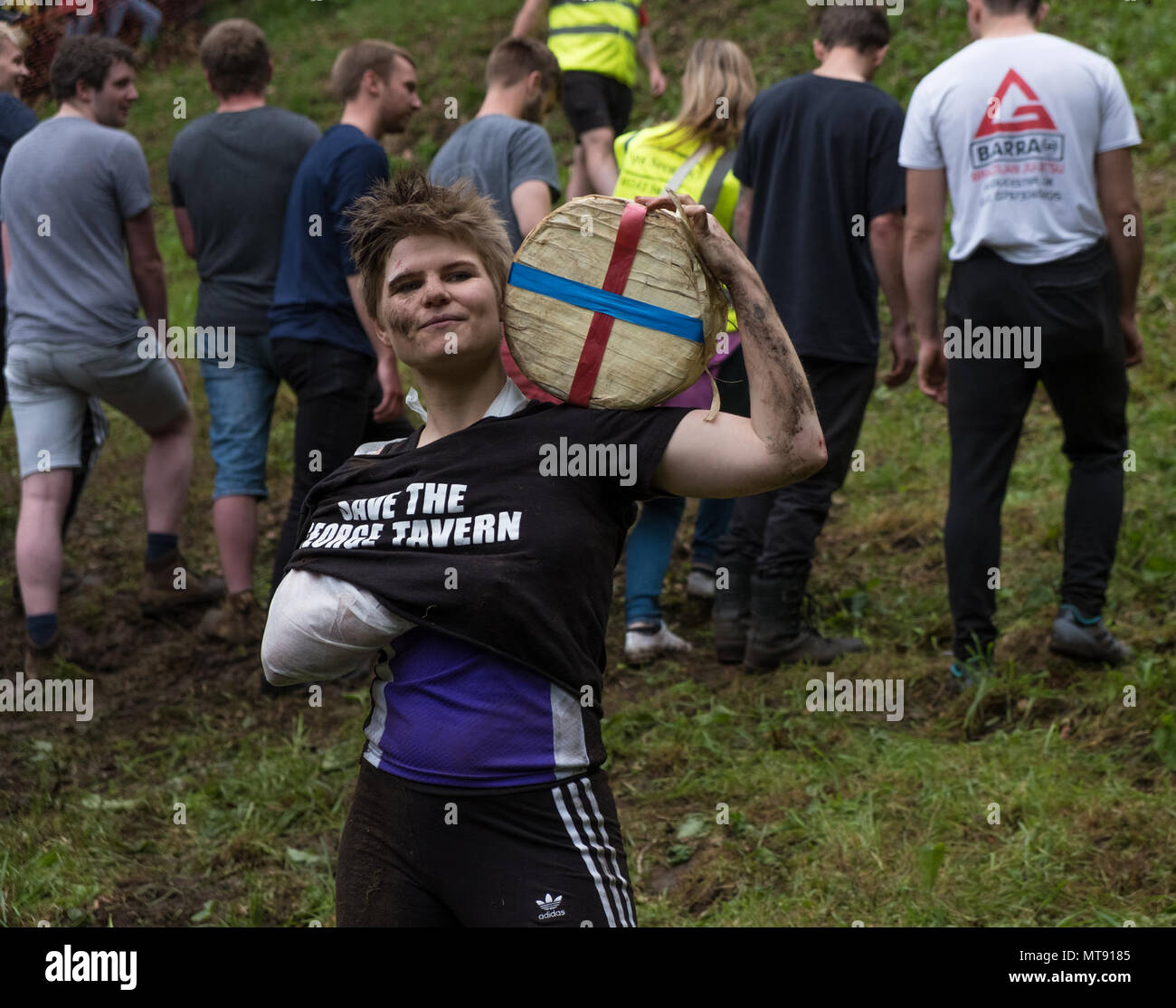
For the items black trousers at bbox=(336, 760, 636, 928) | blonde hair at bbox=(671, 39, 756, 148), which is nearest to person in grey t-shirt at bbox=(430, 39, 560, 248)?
blonde hair at bbox=(671, 39, 756, 148)

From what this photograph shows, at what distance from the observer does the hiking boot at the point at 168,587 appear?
6.00 meters

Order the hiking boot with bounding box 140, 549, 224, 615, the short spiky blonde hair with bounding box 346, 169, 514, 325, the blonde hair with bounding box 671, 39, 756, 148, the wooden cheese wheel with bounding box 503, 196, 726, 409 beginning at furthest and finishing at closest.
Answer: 1. the hiking boot with bounding box 140, 549, 224, 615
2. the blonde hair with bounding box 671, 39, 756, 148
3. the short spiky blonde hair with bounding box 346, 169, 514, 325
4. the wooden cheese wheel with bounding box 503, 196, 726, 409

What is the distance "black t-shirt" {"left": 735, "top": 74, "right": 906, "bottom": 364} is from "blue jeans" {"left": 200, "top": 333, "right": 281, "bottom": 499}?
209cm

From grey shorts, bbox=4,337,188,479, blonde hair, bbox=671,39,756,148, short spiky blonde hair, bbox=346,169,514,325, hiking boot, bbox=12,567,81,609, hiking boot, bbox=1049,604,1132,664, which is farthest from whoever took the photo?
hiking boot, bbox=12,567,81,609

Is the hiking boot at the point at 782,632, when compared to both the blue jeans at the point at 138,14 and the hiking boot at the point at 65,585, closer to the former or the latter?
the hiking boot at the point at 65,585

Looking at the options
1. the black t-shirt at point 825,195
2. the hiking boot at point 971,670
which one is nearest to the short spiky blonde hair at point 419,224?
the black t-shirt at point 825,195

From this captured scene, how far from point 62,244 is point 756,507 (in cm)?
293

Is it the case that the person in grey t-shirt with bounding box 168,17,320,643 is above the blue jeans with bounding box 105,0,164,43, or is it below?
below

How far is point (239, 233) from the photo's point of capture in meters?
5.40

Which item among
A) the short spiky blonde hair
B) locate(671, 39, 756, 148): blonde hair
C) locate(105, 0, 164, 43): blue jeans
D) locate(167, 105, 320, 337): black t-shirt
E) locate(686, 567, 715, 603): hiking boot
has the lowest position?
locate(686, 567, 715, 603): hiking boot

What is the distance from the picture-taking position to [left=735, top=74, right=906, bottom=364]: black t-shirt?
484 cm

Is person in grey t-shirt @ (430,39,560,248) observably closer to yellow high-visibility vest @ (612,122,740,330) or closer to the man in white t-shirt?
yellow high-visibility vest @ (612,122,740,330)

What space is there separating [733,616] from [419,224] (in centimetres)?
314

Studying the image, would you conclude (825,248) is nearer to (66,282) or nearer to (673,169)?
(673,169)
